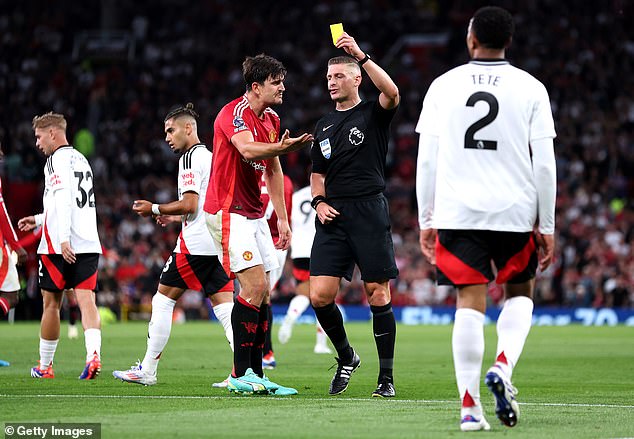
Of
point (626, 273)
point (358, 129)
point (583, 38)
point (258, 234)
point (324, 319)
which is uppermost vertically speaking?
point (583, 38)

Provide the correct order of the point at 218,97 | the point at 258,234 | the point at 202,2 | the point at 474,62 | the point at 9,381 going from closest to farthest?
the point at 474,62 → the point at 258,234 → the point at 9,381 → the point at 218,97 → the point at 202,2

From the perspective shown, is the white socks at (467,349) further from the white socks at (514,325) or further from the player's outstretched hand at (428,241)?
the player's outstretched hand at (428,241)

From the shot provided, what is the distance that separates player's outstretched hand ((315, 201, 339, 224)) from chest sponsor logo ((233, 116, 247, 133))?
92 centimetres

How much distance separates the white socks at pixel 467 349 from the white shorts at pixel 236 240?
263cm

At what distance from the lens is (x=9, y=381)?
1090 cm

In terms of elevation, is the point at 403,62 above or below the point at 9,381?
above

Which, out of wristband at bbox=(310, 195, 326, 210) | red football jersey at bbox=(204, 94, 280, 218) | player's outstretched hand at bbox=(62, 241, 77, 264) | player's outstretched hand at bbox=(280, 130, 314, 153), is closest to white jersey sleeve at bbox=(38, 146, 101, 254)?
player's outstretched hand at bbox=(62, 241, 77, 264)

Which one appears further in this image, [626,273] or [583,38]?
[583,38]

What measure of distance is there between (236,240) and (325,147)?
1082mm

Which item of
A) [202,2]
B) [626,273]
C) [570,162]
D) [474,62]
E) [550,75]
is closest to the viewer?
[474,62]

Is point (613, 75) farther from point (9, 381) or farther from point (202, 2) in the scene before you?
point (9, 381)

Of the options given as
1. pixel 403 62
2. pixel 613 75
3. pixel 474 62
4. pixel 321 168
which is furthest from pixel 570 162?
pixel 474 62

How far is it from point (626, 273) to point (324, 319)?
19.0 m

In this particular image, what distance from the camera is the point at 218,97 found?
1494 inches
